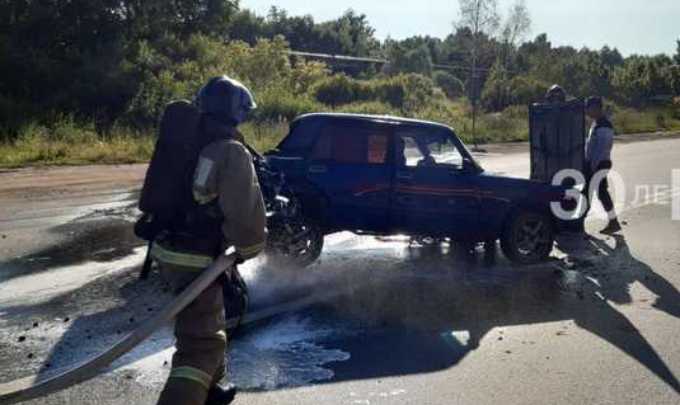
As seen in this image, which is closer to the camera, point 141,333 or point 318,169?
point 141,333

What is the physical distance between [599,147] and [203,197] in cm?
791

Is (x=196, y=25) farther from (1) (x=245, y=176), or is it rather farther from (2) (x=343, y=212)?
(1) (x=245, y=176)

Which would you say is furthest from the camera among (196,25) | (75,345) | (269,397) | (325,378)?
(196,25)

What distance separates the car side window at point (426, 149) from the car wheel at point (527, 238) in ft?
3.07

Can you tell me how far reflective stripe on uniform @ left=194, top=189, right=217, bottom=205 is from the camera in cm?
359

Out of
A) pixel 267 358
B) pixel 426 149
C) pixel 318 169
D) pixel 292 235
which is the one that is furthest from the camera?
pixel 426 149

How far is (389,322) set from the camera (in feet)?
19.8

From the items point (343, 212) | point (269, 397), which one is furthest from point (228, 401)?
point (343, 212)

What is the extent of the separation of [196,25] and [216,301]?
3504cm

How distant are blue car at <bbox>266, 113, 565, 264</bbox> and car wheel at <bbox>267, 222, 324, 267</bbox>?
0.04ft

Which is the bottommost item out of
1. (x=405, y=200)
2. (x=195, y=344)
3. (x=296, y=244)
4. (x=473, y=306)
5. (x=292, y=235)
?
(x=473, y=306)

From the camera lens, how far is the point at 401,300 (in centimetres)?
675

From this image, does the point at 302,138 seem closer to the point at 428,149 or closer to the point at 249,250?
the point at 428,149

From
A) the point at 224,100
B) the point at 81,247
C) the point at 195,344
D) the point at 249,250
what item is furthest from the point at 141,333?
the point at 81,247
